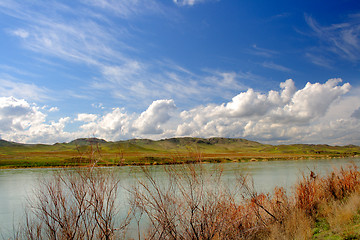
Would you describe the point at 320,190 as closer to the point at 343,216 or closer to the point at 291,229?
the point at 343,216

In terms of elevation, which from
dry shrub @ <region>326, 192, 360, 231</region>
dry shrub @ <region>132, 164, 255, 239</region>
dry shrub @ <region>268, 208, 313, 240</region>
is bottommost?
dry shrub @ <region>268, 208, 313, 240</region>

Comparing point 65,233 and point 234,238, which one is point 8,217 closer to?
point 65,233

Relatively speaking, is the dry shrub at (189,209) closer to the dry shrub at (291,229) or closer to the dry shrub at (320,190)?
the dry shrub at (291,229)

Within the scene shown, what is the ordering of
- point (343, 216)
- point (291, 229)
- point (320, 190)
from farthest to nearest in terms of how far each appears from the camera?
point (320, 190) → point (343, 216) → point (291, 229)

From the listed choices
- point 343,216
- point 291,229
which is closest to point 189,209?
point 291,229

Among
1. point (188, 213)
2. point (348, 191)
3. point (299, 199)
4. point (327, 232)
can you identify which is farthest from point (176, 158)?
point (348, 191)

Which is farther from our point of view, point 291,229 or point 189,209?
point 291,229

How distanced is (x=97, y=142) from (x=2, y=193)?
27750mm

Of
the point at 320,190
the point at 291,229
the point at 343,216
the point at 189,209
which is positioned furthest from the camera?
the point at 320,190

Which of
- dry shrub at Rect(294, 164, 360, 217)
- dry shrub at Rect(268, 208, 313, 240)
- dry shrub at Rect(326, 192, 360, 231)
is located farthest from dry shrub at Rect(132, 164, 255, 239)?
dry shrub at Rect(294, 164, 360, 217)

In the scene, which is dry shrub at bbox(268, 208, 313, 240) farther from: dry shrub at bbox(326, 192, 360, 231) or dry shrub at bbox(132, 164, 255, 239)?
dry shrub at bbox(132, 164, 255, 239)

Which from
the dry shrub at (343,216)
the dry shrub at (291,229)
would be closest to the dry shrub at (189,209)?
the dry shrub at (291,229)

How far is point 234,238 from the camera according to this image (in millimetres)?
9656

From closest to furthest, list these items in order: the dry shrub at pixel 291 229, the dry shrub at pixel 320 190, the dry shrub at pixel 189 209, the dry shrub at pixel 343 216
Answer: the dry shrub at pixel 189 209 < the dry shrub at pixel 291 229 < the dry shrub at pixel 343 216 < the dry shrub at pixel 320 190
